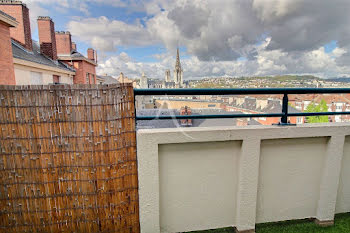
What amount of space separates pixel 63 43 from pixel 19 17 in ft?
19.9

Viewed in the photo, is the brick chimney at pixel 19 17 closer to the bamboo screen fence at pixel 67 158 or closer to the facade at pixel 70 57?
the facade at pixel 70 57

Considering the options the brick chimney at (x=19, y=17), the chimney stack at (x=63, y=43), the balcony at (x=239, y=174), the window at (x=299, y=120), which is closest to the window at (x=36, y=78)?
the brick chimney at (x=19, y=17)

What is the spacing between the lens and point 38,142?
170cm

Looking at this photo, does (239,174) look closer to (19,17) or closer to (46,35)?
(19,17)

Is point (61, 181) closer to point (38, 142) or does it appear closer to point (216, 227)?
point (38, 142)

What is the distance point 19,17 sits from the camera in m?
11.9

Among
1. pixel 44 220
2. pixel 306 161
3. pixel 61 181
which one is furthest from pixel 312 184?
pixel 44 220

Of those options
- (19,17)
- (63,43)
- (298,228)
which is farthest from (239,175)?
(63,43)

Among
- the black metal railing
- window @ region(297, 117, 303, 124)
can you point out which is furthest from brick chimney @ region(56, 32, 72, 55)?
window @ region(297, 117, 303, 124)

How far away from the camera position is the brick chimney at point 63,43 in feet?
58.5

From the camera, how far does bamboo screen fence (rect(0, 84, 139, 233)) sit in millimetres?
1670

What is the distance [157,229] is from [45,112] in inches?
60.3

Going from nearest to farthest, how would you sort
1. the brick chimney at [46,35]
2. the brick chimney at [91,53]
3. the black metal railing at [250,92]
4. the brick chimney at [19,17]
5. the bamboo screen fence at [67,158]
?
the bamboo screen fence at [67,158]
the black metal railing at [250,92]
the brick chimney at [19,17]
the brick chimney at [46,35]
the brick chimney at [91,53]

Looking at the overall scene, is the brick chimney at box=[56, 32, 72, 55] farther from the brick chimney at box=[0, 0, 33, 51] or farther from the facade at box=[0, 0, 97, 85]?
the brick chimney at box=[0, 0, 33, 51]
